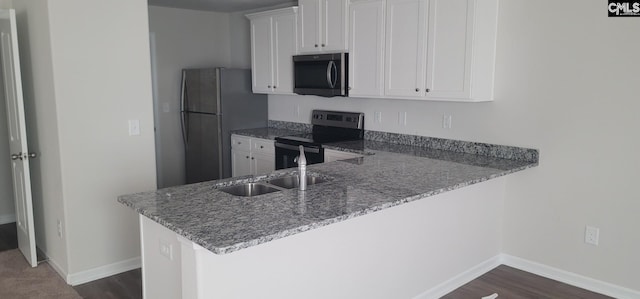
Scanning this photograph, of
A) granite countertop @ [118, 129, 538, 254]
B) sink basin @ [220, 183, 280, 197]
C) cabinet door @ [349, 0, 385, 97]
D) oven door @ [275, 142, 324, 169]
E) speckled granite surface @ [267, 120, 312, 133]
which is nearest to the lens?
granite countertop @ [118, 129, 538, 254]

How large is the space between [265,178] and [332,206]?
697 mm

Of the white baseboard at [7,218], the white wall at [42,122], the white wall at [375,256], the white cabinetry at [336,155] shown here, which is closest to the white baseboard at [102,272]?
the white wall at [42,122]

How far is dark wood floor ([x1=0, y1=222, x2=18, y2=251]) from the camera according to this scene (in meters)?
4.14

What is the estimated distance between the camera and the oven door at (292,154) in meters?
4.38

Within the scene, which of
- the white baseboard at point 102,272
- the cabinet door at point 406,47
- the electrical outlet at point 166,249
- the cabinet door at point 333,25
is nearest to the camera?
the electrical outlet at point 166,249

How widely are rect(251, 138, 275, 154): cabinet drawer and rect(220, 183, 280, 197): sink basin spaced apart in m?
2.12

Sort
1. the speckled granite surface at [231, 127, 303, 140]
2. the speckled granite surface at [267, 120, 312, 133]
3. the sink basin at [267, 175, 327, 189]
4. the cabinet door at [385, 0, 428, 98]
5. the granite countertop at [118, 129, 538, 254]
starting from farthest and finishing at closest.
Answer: the speckled granite surface at [267, 120, 312, 133]
the speckled granite surface at [231, 127, 303, 140]
the cabinet door at [385, 0, 428, 98]
the sink basin at [267, 175, 327, 189]
the granite countertop at [118, 129, 538, 254]

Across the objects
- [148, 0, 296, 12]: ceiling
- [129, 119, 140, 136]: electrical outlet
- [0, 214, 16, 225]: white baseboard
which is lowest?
[0, 214, 16, 225]: white baseboard

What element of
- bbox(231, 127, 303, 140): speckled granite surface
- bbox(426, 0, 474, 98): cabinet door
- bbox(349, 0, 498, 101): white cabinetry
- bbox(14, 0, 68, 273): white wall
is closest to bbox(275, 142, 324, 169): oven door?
bbox(231, 127, 303, 140): speckled granite surface

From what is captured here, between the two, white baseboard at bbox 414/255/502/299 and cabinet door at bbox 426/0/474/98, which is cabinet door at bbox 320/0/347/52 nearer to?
cabinet door at bbox 426/0/474/98

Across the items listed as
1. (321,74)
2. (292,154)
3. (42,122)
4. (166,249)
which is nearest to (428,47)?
(321,74)

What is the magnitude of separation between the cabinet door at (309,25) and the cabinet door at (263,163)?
114 cm

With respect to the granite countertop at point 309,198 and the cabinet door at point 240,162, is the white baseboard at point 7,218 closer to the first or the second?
the cabinet door at point 240,162

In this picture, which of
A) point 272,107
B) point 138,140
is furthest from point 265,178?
point 272,107
